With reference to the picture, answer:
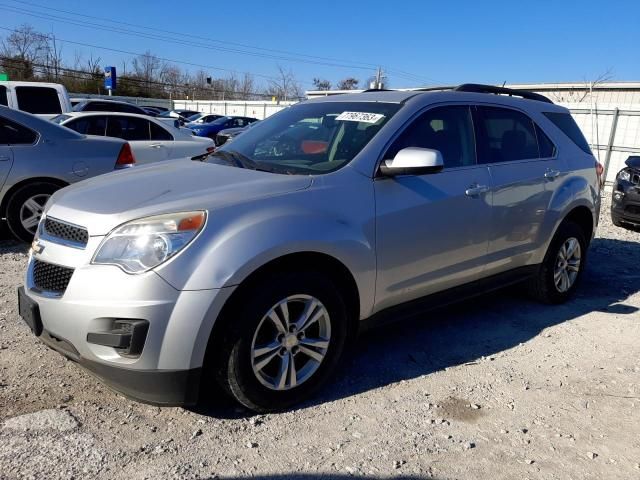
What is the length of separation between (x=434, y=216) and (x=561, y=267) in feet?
6.79

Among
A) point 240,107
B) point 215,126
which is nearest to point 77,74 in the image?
point 240,107

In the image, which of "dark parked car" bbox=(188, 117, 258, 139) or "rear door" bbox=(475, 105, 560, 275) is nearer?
"rear door" bbox=(475, 105, 560, 275)

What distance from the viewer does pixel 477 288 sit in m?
4.18

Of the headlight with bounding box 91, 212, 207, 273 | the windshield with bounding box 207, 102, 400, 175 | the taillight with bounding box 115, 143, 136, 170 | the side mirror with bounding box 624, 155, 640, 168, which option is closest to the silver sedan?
the taillight with bounding box 115, 143, 136, 170

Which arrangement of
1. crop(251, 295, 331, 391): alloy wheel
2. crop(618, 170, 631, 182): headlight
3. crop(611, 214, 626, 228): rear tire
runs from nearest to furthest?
crop(251, 295, 331, 391): alloy wheel
crop(618, 170, 631, 182): headlight
crop(611, 214, 626, 228): rear tire

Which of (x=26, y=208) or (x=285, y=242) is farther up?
(x=285, y=242)

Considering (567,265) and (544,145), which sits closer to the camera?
(544,145)

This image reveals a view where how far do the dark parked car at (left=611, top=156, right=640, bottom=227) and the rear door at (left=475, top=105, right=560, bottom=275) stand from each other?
197 inches

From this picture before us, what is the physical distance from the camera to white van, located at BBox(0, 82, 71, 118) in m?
11.0

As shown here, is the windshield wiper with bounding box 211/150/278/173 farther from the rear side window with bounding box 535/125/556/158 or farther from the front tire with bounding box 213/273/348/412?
the rear side window with bounding box 535/125/556/158

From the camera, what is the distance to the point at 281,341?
9.90ft

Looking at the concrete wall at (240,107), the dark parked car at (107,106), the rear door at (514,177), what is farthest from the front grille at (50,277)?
the concrete wall at (240,107)

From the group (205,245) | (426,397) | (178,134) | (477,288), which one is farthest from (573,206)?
(178,134)

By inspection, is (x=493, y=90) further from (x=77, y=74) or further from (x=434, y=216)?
(x=77, y=74)
